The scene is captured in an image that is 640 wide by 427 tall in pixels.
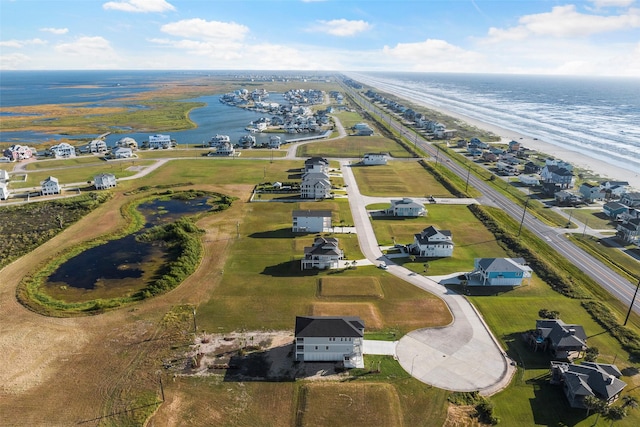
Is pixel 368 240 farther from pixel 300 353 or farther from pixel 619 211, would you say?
pixel 619 211

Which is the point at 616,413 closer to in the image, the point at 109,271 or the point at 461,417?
the point at 461,417

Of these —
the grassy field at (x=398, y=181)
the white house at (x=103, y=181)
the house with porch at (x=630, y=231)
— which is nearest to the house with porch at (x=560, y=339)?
the house with porch at (x=630, y=231)

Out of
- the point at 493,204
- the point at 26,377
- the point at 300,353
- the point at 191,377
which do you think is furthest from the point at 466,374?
the point at 493,204

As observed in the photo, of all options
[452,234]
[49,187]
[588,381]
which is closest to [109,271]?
[49,187]

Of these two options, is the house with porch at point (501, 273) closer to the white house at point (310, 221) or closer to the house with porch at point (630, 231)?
the house with porch at point (630, 231)

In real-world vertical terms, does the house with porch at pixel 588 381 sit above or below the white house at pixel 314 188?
below

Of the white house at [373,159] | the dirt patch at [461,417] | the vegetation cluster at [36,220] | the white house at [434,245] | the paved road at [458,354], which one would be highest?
the white house at [373,159]
